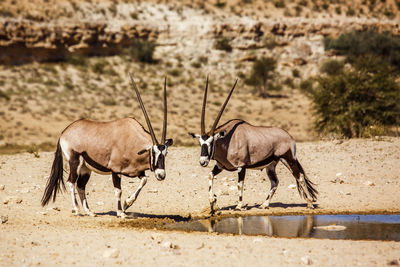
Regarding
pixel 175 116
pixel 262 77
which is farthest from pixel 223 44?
pixel 175 116

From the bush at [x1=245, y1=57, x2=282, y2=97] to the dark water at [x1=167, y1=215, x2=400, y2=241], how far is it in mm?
28985

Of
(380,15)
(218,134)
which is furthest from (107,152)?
(380,15)

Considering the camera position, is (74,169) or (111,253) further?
(74,169)

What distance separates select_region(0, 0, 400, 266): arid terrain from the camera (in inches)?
294

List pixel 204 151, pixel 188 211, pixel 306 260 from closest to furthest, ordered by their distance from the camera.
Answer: pixel 306 260
pixel 204 151
pixel 188 211

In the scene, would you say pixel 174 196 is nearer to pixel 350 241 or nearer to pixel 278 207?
pixel 278 207

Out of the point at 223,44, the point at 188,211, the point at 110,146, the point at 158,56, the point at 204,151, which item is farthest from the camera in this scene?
the point at 223,44

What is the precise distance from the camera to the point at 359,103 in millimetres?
24234

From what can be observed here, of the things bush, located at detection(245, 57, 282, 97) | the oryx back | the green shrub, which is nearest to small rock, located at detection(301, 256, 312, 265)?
the oryx back

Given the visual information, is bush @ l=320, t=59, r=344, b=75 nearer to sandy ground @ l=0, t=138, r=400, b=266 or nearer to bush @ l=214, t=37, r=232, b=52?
bush @ l=214, t=37, r=232, b=52

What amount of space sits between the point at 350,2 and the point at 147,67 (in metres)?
24.0

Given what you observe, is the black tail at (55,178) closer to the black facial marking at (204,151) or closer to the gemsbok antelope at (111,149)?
the gemsbok antelope at (111,149)

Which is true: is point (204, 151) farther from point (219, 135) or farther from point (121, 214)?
point (121, 214)

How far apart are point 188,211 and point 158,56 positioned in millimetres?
33366
